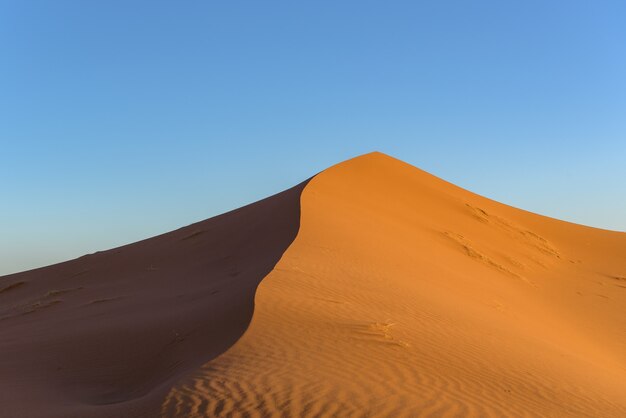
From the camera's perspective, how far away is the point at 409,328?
8586mm

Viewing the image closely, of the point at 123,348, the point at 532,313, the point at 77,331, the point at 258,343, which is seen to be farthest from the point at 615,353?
the point at 77,331

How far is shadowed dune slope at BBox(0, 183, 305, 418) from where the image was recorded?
301 inches

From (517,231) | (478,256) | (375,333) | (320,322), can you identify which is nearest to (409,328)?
(375,333)

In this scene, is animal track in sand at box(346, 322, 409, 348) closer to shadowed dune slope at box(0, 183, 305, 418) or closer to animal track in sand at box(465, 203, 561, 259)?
shadowed dune slope at box(0, 183, 305, 418)

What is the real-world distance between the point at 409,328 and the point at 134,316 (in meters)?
5.30

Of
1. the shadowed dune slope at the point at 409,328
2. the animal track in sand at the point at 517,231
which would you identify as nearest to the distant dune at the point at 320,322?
the shadowed dune slope at the point at 409,328

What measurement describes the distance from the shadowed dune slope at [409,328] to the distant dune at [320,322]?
0.11 feet

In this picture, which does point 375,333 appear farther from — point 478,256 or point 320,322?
point 478,256

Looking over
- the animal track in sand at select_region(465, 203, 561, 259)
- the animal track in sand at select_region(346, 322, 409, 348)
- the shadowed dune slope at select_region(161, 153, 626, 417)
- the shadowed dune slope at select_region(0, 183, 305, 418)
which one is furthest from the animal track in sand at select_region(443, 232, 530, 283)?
the animal track in sand at select_region(346, 322, 409, 348)

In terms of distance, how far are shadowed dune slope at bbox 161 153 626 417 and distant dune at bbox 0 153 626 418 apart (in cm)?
3

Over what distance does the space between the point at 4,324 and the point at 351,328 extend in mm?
9308

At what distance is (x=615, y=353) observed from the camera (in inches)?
497

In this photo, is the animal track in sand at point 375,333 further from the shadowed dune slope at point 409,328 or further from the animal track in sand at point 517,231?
the animal track in sand at point 517,231

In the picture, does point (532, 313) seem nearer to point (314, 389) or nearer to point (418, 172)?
point (314, 389)
